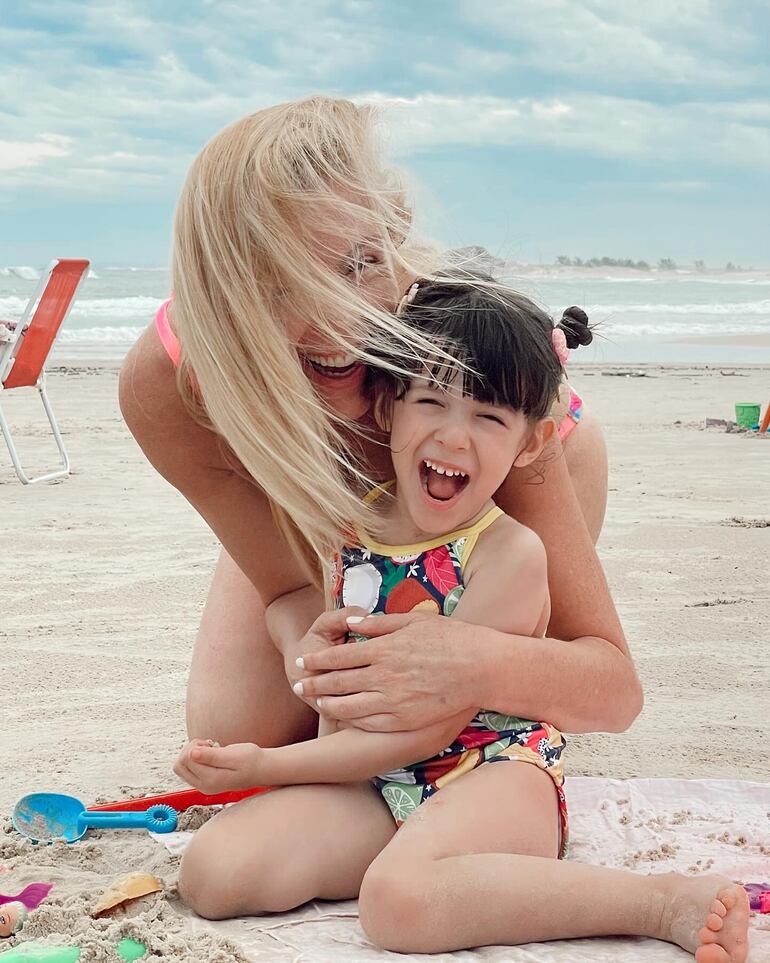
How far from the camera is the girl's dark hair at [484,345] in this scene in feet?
6.65

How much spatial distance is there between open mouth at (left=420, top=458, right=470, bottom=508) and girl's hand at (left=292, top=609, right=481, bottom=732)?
202 millimetres

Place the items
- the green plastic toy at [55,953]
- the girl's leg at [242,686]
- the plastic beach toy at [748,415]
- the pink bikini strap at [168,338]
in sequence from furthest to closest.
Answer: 1. the plastic beach toy at [748,415]
2. the girl's leg at [242,686]
3. the pink bikini strap at [168,338]
4. the green plastic toy at [55,953]

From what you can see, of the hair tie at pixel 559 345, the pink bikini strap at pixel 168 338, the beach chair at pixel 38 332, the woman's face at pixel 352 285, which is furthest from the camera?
the beach chair at pixel 38 332

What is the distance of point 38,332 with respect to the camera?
6457mm

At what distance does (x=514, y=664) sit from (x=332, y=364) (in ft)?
1.97

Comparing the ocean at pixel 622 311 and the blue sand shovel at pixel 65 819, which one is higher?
the ocean at pixel 622 311

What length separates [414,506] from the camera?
209cm

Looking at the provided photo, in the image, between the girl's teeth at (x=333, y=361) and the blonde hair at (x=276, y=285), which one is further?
the girl's teeth at (x=333, y=361)

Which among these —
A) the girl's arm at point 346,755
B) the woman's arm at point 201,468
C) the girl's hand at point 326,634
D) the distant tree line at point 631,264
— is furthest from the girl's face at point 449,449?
the distant tree line at point 631,264

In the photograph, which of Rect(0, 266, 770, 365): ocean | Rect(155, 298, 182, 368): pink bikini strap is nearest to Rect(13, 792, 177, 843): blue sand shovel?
Rect(155, 298, 182, 368): pink bikini strap

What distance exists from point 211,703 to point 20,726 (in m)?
0.54

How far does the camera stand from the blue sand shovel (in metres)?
2.28

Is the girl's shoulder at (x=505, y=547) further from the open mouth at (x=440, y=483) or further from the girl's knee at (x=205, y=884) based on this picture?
the girl's knee at (x=205, y=884)

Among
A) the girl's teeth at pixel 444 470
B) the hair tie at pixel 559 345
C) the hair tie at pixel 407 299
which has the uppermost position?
the hair tie at pixel 407 299
